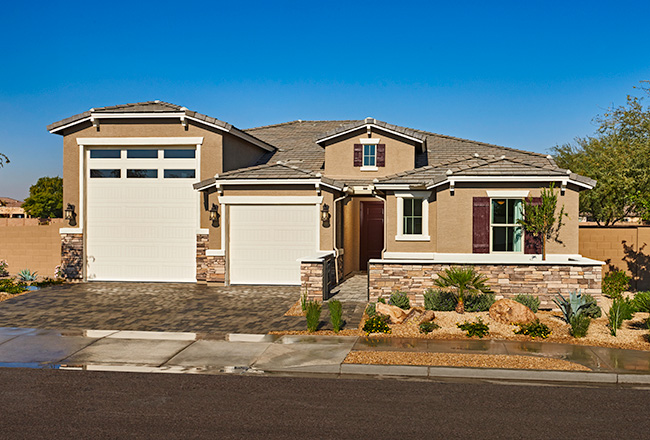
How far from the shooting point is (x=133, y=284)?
18344mm

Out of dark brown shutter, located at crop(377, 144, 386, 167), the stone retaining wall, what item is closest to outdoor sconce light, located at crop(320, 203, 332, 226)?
dark brown shutter, located at crop(377, 144, 386, 167)

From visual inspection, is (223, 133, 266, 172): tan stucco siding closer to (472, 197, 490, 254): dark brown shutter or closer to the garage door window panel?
the garage door window panel

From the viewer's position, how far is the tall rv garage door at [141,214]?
729 inches

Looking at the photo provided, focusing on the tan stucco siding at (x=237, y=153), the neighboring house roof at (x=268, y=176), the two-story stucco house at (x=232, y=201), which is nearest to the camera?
the two-story stucco house at (x=232, y=201)

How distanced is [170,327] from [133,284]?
703cm

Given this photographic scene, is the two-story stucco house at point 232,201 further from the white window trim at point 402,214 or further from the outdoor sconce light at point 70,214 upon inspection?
the outdoor sconce light at point 70,214

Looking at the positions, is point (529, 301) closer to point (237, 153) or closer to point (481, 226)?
point (481, 226)

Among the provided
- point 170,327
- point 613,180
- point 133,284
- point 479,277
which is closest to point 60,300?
point 133,284

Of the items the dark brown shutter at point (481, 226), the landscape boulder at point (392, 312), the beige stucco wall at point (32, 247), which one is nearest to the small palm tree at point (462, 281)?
the landscape boulder at point (392, 312)

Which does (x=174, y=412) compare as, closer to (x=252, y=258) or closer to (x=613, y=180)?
(x=252, y=258)

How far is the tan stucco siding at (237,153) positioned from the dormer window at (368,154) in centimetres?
435

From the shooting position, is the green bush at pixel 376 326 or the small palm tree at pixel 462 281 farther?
the small palm tree at pixel 462 281

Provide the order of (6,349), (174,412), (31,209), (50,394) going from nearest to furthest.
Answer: (174,412) → (50,394) → (6,349) → (31,209)

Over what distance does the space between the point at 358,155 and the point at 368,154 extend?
37cm
